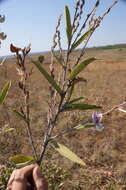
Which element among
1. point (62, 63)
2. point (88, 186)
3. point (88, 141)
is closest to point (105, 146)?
point (88, 141)

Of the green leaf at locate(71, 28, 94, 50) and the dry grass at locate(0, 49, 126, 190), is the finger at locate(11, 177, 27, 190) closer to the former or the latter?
the green leaf at locate(71, 28, 94, 50)

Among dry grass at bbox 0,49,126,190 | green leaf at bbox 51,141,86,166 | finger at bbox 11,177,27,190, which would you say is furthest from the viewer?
dry grass at bbox 0,49,126,190

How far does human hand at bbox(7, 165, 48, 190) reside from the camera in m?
0.64

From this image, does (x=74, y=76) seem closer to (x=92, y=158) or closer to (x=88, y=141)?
(x=92, y=158)

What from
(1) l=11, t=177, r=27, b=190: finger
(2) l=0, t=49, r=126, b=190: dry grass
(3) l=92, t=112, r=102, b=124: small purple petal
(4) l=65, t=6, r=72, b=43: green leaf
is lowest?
(2) l=0, t=49, r=126, b=190: dry grass

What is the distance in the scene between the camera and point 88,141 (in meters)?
4.46

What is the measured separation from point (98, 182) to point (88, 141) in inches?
49.6

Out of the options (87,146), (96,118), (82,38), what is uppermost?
(82,38)

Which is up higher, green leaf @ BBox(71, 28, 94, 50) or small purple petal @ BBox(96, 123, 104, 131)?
green leaf @ BBox(71, 28, 94, 50)

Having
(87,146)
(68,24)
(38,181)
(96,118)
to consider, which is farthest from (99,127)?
(87,146)

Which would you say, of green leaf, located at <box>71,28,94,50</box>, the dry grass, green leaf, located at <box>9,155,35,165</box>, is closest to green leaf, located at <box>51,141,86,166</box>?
green leaf, located at <box>9,155,35,165</box>

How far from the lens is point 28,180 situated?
2.19 feet

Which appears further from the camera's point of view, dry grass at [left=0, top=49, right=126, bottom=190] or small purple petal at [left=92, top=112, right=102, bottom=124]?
dry grass at [left=0, top=49, right=126, bottom=190]

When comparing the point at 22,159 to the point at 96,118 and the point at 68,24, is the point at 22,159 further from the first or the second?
the point at 68,24
